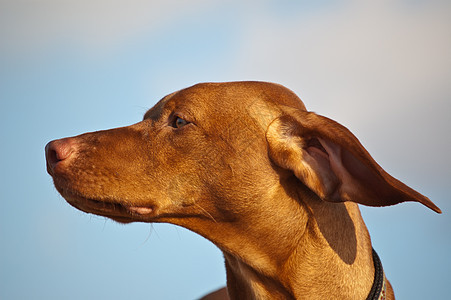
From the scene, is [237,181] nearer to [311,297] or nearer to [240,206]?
[240,206]

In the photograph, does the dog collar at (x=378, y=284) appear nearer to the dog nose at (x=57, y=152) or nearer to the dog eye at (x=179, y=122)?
the dog eye at (x=179, y=122)

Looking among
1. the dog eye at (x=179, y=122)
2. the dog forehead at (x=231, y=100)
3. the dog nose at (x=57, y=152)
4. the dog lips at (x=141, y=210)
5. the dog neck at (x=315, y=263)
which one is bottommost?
the dog neck at (x=315, y=263)

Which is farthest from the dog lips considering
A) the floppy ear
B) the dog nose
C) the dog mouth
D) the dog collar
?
the dog collar

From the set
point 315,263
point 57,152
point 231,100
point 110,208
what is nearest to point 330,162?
point 315,263

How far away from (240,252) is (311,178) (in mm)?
755

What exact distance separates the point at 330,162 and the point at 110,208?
5.17 ft

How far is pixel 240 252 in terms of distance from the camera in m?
3.81

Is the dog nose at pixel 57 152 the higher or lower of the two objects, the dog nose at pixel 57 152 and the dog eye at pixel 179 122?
the lower

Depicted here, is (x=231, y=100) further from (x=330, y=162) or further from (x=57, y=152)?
(x=57, y=152)

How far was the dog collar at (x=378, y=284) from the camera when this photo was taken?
13.0 feet

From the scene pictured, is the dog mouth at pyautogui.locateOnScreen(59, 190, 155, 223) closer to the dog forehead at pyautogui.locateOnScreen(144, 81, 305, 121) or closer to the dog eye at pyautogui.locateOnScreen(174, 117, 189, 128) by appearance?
the dog eye at pyautogui.locateOnScreen(174, 117, 189, 128)

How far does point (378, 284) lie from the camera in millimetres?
4020

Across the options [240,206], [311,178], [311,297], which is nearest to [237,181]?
[240,206]

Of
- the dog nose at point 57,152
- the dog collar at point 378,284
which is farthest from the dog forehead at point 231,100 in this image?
the dog collar at point 378,284
